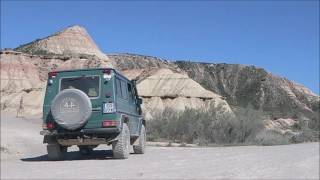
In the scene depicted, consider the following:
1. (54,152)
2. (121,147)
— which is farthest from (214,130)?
(54,152)

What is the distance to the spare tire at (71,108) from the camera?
52.6 ft

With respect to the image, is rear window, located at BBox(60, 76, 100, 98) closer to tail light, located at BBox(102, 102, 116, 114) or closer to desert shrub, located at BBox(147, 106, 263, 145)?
tail light, located at BBox(102, 102, 116, 114)

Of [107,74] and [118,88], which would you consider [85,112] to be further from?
[118,88]

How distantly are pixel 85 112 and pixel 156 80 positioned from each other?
7312 centimetres

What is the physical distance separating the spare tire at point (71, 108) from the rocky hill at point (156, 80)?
2616 centimetres

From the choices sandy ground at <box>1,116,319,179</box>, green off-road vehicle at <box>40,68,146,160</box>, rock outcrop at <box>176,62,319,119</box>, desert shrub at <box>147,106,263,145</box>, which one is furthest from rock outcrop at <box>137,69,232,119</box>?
sandy ground at <box>1,116,319,179</box>

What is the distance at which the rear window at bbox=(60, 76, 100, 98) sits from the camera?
54.6ft

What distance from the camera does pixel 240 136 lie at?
32.2 meters

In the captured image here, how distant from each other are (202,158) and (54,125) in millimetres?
4115

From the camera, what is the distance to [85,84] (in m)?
16.8

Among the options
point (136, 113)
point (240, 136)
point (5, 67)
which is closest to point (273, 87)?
point (5, 67)

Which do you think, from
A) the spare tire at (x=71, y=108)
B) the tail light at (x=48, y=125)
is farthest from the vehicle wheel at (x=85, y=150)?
the spare tire at (x=71, y=108)

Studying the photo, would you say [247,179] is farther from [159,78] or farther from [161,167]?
[159,78]

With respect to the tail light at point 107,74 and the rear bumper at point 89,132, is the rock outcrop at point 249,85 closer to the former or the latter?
the tail light at point 107,74
